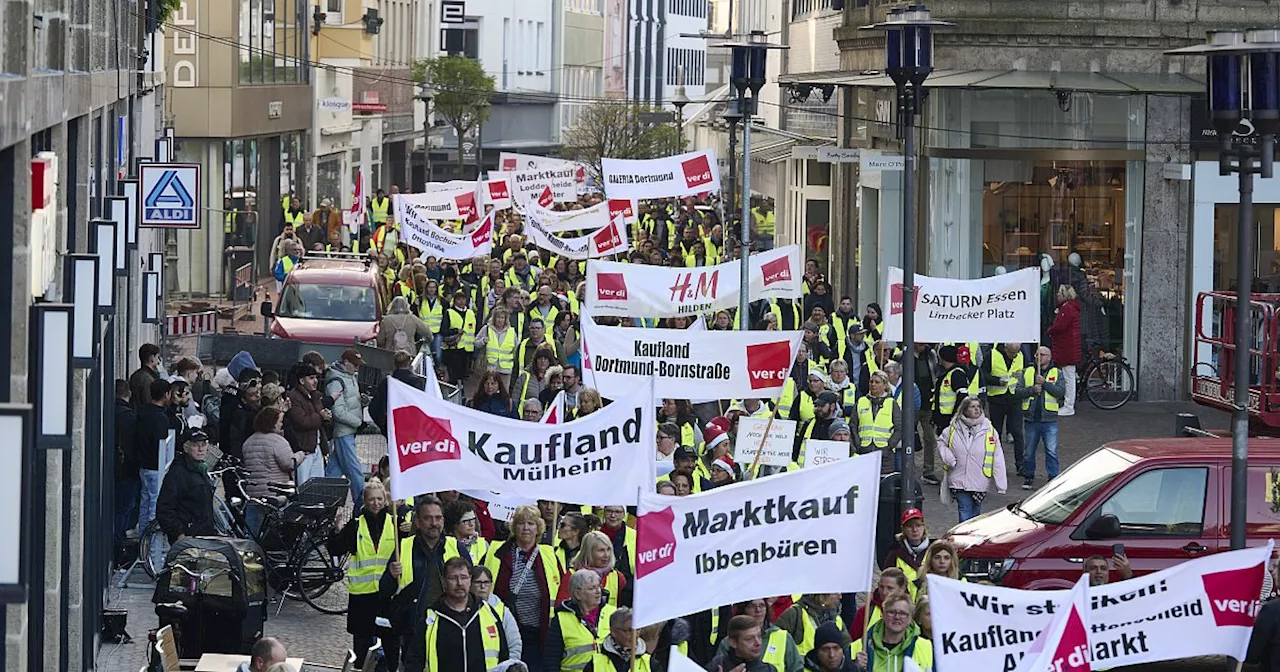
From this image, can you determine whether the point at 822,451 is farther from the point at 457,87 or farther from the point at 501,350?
the point at 457,87

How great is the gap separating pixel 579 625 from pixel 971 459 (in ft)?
24.5

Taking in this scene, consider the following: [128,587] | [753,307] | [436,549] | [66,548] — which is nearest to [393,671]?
[436,549]

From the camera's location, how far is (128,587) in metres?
18.0

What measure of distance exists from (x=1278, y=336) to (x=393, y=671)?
33.3 feet

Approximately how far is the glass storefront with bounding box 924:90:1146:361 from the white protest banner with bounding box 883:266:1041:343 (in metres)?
8.85

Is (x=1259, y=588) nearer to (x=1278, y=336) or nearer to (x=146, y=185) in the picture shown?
(x=1278, y=336)

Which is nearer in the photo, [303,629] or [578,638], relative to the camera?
[578,638]

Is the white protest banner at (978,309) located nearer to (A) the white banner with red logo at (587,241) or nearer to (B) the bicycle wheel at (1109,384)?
(B) the bicycle wheel at (1109,384)

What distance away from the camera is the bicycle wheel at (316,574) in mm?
17484

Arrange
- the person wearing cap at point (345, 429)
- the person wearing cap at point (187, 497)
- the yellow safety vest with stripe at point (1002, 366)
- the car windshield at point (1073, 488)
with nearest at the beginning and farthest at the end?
the car windshield at point (1073, 488)
the person wearing cap at point (187, 497)
the person wearing cap at point (345, 429)
the yellow safety vest with stripe at point (1002, 366)

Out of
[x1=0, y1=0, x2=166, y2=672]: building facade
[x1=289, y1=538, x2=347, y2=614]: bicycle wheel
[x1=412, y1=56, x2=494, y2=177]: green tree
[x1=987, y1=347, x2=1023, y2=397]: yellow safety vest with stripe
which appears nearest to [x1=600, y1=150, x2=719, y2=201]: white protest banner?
[x1=987, y1=347, x2=1023, y2=397]: yellow safety vest with stripe

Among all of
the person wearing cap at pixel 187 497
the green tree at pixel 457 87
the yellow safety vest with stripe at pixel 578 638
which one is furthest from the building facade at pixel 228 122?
the yellow safety vest with stripe at pixel 578 638

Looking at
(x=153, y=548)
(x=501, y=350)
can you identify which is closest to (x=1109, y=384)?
(x=501, y=350)

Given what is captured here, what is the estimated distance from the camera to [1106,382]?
30.2 m
